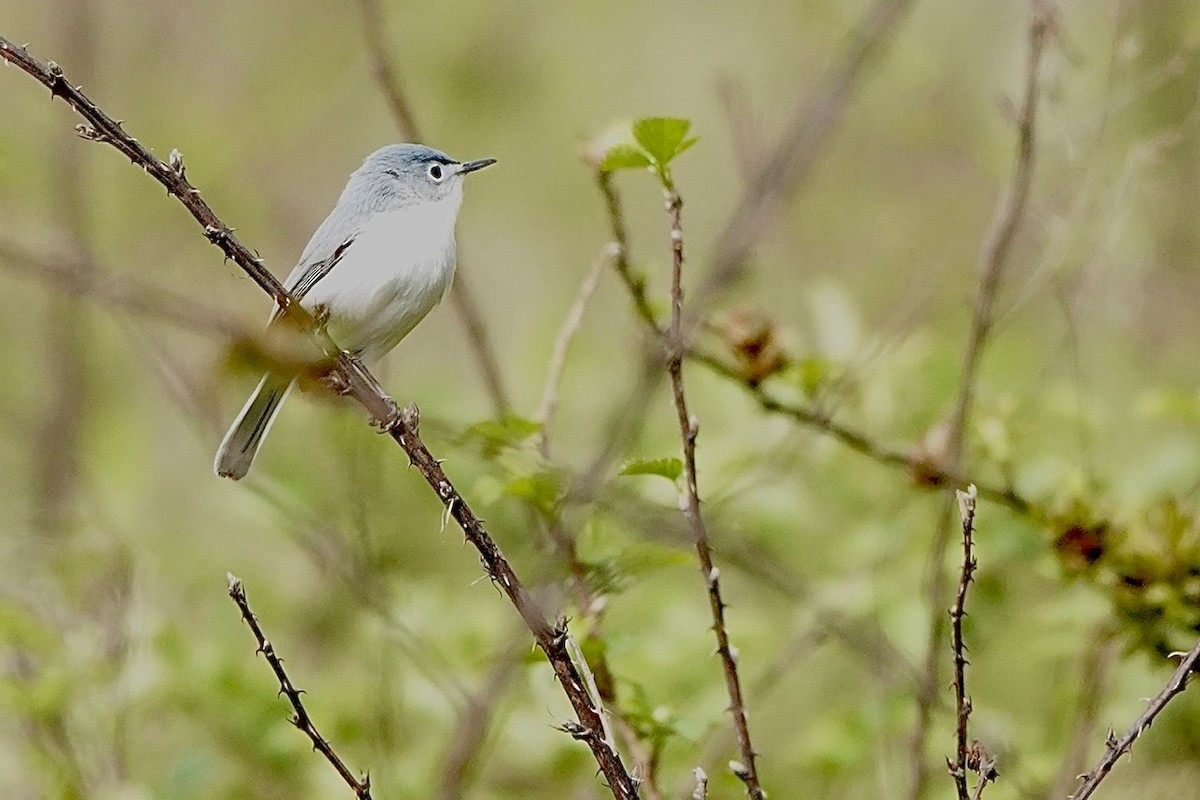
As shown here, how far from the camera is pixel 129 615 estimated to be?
324 cm

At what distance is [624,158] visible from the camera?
1.73 metres

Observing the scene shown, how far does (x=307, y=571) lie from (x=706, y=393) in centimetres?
173

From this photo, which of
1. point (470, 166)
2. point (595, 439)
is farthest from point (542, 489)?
point (470, 166)

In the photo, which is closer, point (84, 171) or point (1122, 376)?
point (1122, 376)

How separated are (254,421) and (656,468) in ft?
5.08

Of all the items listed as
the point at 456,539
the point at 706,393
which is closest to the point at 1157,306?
the point at 706,393

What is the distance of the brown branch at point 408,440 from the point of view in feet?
4.75

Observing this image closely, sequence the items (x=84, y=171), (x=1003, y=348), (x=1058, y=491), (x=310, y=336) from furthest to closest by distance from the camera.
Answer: (x=84, y=171), (x=1003, y=348), (x=1058, y=491), (x=310, y=336)

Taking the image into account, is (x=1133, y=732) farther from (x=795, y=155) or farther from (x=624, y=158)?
(x=795, y=155)

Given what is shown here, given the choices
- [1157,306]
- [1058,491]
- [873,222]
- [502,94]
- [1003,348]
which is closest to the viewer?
[1058,491]

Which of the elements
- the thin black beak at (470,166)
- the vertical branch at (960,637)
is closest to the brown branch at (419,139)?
the thin black beak at (470,166)

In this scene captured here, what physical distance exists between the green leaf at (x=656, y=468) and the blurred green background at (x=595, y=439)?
Result: 0.18 meters

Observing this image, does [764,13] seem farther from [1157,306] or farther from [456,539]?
[456,539]

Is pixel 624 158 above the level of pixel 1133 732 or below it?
above
